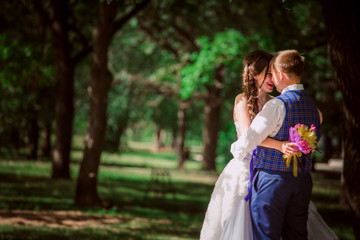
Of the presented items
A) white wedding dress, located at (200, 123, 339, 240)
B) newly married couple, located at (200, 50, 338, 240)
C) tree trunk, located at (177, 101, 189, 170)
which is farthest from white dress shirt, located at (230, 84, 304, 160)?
tree trunk, located at (177, 101, 189, 170)

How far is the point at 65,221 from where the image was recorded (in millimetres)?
9672

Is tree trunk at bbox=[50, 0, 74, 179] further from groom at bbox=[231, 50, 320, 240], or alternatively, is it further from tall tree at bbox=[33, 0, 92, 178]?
groom at bbox=[231, 50, 320, 240]

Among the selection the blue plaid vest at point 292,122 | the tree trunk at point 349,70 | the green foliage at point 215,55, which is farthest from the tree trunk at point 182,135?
the blue plaid vest at point 292,122

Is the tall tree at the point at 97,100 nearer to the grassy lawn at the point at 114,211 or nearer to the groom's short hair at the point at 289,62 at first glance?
the grassy lawn at the point at 114,211

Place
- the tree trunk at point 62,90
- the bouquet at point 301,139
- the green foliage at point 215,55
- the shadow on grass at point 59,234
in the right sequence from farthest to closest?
the green foliage at point 215,55, the tree trunk at point 62,90, the shadow on grass at point 59,234, the bouquet at point 301,139

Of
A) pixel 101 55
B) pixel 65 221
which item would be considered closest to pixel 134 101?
pixel 101 55

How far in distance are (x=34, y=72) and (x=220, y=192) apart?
14.6m

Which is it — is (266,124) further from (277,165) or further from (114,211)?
(114,211)

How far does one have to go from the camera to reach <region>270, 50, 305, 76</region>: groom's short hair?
383 cm

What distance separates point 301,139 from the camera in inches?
147

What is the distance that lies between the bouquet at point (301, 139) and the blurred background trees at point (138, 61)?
2552mm

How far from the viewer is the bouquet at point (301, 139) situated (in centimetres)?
373

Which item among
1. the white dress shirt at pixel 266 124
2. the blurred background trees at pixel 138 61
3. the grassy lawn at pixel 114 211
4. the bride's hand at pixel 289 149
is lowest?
the grassy lawn at pixel 114 211

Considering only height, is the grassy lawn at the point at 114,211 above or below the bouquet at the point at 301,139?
below
